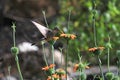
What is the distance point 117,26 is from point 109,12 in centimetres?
42

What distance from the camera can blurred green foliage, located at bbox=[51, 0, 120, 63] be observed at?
Result: 833 centimetres

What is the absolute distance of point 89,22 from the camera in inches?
346

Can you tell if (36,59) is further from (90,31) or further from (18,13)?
(18,13)

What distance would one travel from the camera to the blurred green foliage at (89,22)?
8.33 meters

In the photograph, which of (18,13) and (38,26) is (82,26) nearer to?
(18,13)

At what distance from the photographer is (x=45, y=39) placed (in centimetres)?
291

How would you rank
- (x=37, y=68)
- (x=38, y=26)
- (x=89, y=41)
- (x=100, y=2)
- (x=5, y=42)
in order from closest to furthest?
(x=38, y=26) < (x=37, y=68) < (x=5, y=42) < (x=89, y=41) < (x=100, y=2)

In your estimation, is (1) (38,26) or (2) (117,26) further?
(2) (117,26)

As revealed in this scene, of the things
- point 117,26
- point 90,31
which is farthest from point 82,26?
point 117,26

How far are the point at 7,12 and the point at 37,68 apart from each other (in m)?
2.60

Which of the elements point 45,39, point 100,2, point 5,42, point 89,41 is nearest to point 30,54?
point 5,42

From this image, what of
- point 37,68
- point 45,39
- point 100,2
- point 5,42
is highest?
point 100,2

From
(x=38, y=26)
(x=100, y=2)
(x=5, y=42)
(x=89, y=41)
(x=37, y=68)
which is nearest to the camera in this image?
(x=38, y=26)

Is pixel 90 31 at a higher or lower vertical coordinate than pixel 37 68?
higher
